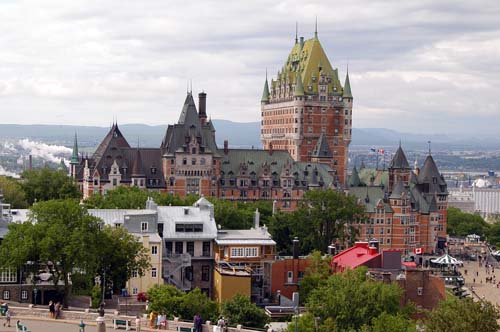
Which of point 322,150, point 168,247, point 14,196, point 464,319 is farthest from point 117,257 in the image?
point 322,150

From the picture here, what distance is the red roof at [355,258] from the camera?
3711 inches

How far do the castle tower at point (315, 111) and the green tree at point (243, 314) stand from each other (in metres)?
106

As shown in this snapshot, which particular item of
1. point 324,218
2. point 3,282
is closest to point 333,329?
point 3,282

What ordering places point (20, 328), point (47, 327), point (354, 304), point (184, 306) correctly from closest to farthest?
point (20, 328) → point (47, 327) → point (184, 306) → point (354, 304)

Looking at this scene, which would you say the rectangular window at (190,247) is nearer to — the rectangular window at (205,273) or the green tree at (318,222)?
the rectangular window at (205,273)

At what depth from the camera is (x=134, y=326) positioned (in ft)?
197

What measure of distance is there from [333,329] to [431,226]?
353 feet

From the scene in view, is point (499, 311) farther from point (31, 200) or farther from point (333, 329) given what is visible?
point (31, 200)

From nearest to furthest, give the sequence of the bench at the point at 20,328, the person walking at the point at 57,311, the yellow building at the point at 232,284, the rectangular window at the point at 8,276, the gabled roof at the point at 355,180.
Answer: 1. the bench at the point at 20,328
2. the person walking at the point at 57,311
3. the rectangular window at the point at 8,276
4. the yellow building at the point at 232,284
5. the gabled roof at the point at 355,180

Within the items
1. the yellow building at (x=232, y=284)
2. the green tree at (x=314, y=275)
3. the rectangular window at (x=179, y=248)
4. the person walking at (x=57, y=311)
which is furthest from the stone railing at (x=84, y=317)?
the rectangular window at (x=179, y=248)

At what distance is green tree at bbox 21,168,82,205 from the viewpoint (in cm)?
14312

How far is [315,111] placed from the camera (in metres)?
187

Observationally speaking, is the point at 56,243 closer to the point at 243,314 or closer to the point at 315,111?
the point at 243,314

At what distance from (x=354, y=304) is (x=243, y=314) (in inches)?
318
